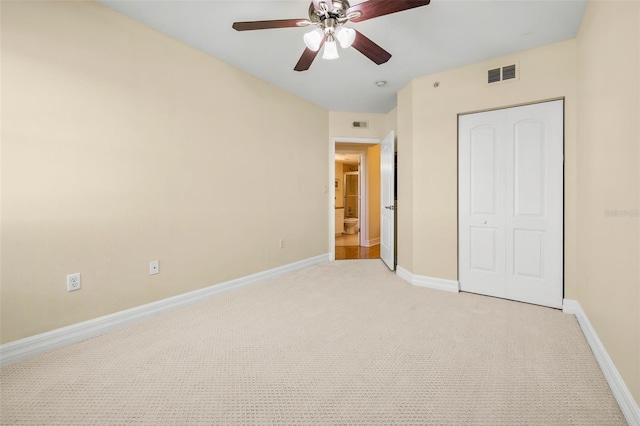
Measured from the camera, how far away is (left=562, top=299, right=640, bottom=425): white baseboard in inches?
52.6

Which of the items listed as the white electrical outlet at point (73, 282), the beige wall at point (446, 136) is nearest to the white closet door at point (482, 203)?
the beige wall at point (446, 136)

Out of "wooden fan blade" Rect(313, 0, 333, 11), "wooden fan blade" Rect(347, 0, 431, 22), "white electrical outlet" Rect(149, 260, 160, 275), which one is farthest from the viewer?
"white electrical outlet" Rect(149, 260, 160, 275)

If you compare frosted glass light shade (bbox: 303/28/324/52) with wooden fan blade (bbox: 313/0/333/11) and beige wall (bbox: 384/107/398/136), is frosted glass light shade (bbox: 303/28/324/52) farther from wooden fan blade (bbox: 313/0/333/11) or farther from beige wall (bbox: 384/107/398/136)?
beige wall (bbox: 384/107/398/136)

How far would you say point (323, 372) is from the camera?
5.74 ft

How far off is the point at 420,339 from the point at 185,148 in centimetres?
269

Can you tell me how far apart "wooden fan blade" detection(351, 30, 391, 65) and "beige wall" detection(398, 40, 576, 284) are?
4.38 feet

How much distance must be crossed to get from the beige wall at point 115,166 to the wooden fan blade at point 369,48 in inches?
Answer: 65.8

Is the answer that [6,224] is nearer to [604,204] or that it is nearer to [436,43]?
[436,43]

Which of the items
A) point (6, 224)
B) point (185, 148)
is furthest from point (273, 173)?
point (6, 224)

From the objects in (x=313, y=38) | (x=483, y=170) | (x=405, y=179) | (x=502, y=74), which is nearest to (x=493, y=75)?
(x=502, y=74)

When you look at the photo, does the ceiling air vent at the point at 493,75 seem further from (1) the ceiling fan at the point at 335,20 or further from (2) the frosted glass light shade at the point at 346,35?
(2) the frosted glass light shade at the point at 346,35

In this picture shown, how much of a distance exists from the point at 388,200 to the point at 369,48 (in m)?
2.54

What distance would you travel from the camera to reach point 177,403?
149cm

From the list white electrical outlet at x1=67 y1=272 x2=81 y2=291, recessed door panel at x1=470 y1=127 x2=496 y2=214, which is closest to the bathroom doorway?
recessed door panel at x1=470 y1=127 x2=496 y2=214
